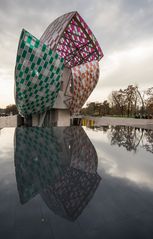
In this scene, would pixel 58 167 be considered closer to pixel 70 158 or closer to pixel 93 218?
pixel 70 158

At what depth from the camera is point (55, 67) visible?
13.3m

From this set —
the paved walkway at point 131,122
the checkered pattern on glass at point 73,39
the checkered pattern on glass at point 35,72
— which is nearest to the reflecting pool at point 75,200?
the checkered pattern on glass at point 35,72

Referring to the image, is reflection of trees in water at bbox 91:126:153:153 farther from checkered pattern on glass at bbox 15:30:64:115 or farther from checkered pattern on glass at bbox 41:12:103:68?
checkered pattern on glass at bbox 41:12:103:68

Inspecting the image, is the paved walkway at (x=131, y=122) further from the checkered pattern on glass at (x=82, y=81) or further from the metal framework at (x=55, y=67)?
the metal framework at (x=55, y=67)

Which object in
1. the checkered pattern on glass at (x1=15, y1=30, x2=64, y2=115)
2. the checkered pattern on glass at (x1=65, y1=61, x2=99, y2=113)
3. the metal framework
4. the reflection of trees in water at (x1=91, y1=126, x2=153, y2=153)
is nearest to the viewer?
the reflection of trees in water at (x1=91, y1=126, x2=153, y2=153)

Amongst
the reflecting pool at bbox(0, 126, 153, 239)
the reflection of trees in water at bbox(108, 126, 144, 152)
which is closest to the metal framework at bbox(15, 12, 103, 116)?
the reflection of trees in water at bbox(108, 126, 144, 152)

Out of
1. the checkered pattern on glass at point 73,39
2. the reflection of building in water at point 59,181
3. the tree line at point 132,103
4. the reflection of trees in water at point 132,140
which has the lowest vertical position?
the reflection of trees in water at point 132,140

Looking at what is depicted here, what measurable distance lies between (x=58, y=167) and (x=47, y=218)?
1.77 m

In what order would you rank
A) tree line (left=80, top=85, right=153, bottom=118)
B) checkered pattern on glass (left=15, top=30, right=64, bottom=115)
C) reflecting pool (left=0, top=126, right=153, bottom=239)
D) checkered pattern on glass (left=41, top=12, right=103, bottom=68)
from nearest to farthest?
reflecting pool (left=0, top=126, right=153, bottom=239)
checkered pattern on glass (left=15, top=30, right=64, bottom=115)
checkered pattern on glass (left=41, top=12, right=103, bottom=68)
tree line (left=80, top=85, right=153, bottom=118)

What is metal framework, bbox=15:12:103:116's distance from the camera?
11.8 meters

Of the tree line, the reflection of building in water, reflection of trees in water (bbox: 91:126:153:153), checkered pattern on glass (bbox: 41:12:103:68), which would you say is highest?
checkered pattern on glass (bbox: 41:12:103:68)

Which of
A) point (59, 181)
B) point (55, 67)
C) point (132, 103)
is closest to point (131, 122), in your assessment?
point (55, 67)

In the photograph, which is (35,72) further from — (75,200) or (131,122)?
(131,122)

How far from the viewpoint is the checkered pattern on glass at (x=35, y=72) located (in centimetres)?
1128
